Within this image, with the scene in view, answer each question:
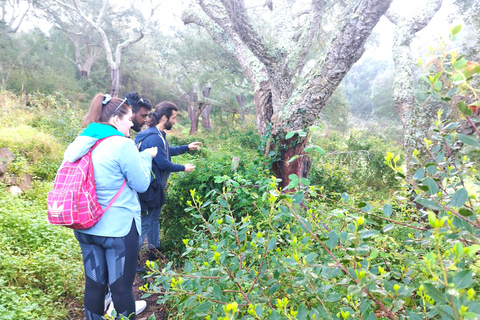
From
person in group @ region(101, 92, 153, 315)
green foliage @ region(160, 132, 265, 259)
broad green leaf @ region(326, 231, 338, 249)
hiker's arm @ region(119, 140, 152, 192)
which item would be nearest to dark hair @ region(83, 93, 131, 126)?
hiker's arm @ region(119, 140, 152, 192)

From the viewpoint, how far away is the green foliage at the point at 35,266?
2283mm

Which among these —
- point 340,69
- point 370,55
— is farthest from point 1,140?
point 370,55

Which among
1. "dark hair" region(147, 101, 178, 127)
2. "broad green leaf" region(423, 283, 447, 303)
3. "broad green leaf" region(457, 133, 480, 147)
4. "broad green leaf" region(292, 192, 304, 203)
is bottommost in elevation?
"broad green leaf" region(423, 283, 447, 303)

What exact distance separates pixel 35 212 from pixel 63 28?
1939 cm

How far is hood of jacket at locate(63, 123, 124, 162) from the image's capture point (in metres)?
1.70

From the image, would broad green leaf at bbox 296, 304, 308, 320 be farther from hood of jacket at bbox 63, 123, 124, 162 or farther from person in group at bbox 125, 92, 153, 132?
person in group at bbox 125, 92, 153, 132

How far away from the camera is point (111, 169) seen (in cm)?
175

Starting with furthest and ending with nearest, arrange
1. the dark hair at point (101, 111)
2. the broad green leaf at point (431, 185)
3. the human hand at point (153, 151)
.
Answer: the human hand at point (153, 151), the dark hair at point (101, 111), the broad green leaf at point (431, 185)

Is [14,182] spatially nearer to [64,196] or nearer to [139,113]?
[139,113]

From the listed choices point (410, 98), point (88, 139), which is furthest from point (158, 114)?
point (410, 98)

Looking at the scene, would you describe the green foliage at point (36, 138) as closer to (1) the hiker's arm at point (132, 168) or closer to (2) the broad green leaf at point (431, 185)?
(1) the hiker's arm at point (132, 168)

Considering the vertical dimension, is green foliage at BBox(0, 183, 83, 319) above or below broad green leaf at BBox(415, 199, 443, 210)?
below

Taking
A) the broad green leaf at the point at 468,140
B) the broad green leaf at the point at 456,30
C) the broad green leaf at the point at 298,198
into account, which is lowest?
the broad green leaf at the point at 298,198

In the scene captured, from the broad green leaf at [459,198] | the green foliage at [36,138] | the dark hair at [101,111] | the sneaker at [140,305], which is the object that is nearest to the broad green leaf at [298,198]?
the broad green leaf at [459,198]
